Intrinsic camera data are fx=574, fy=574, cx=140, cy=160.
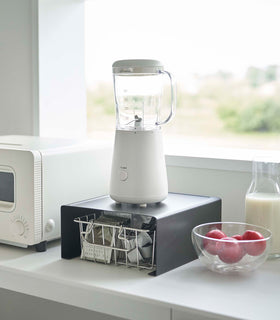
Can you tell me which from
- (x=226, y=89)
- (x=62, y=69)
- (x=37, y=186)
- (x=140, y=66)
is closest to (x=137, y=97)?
(x=140, y=66)

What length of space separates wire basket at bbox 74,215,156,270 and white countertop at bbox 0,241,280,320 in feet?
0.09

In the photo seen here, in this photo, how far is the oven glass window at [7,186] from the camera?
1.50m

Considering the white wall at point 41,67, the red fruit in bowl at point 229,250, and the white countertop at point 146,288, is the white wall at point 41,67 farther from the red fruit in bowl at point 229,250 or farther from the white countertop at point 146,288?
the red fruit in bowl at point 229,250

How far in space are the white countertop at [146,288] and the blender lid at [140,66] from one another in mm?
491

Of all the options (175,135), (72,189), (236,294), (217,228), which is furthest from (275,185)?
(175,135)

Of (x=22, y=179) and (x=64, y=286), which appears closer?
(x=64, y=286)

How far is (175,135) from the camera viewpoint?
53.2 feet

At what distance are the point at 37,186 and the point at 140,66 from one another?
0.40m

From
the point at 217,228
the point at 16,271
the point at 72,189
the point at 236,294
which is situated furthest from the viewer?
the point at 72,189

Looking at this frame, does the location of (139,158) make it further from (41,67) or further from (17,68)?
(17,68)

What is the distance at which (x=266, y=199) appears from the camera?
148cm

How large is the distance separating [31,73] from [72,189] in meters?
0.60

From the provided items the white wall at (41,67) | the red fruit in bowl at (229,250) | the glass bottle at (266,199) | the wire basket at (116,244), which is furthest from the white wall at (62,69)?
the red fruit in bowl at (229,250)

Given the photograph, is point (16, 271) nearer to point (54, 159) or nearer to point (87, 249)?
point (87, 249)
